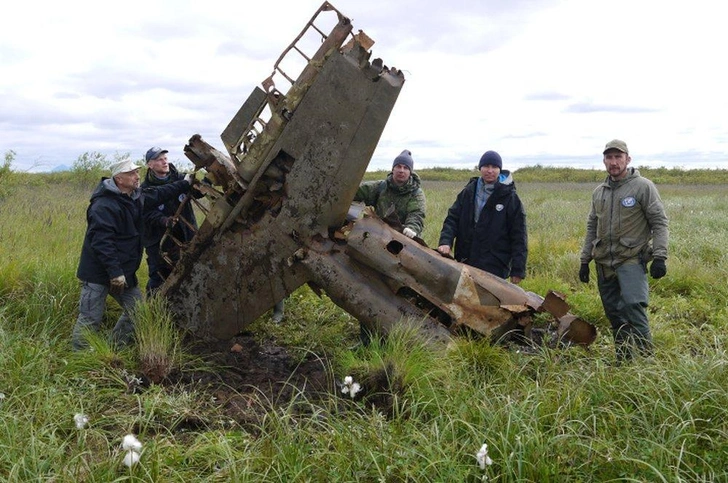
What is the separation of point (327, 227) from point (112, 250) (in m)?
1.91

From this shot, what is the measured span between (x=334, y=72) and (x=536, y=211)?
13.4 meters

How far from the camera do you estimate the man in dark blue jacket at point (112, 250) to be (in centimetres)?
511

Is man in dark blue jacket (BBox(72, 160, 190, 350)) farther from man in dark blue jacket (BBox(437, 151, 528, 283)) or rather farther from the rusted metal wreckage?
man in dark blue jacket (BBox(437, 151, 528, 283))

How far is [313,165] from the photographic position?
4750 mm

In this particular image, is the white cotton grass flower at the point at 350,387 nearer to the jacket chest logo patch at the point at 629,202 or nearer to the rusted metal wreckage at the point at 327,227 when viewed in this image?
the rusted metal wreckage at the point at 327,227

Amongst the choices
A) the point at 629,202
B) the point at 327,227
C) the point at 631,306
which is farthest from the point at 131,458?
the point at 629,202

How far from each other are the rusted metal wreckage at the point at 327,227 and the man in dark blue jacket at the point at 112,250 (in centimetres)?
63

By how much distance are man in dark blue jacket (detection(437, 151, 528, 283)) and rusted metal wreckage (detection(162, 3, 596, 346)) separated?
789mm

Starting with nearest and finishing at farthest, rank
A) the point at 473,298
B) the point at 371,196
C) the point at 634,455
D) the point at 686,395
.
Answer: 1. the point at 634,455
2. the point at 686,395
3. the point at 473,298
4. the point at 371,196

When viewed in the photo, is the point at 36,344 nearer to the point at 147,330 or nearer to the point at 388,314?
the point at 147,330

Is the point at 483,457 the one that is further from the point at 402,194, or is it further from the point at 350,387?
the point at 402,194

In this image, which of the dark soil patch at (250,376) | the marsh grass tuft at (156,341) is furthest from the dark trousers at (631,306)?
the marsh grass tuft at (156,341)

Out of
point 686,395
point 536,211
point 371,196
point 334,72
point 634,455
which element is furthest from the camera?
point 536,211

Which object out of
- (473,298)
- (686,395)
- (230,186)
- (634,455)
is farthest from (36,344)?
(686,395)
